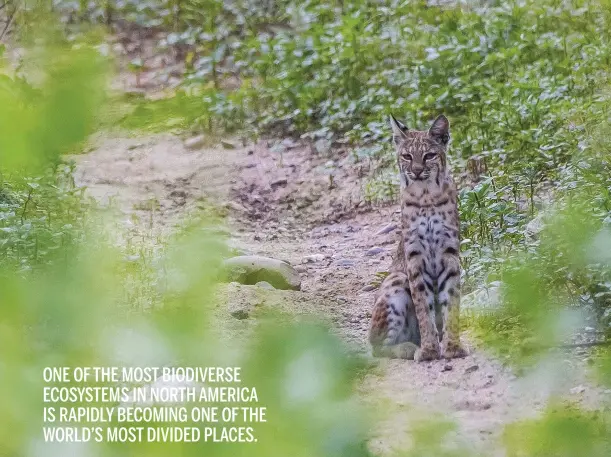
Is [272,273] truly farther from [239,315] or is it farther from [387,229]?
[239,315]

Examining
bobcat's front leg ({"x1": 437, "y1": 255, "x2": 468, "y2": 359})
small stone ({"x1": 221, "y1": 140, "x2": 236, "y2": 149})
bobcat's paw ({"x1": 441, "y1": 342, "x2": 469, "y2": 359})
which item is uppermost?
small stone ({"x1": 221, "y1": 140, "x2": 236, "y2": 149})

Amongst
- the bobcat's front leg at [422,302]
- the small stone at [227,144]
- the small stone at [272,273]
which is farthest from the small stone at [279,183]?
the bobcat's front leg at [422,302]

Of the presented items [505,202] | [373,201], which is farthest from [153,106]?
[373,201]

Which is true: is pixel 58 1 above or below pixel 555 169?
above

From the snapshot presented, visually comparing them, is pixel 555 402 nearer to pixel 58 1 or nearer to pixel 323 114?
pixel 323 114

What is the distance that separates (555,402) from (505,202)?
4.36 meters

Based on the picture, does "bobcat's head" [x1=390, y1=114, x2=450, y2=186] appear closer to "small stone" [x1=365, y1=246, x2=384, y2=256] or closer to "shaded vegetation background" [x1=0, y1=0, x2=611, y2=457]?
"shaded vegetation background" [x1=0, y1=0, x2=611, y2=457]

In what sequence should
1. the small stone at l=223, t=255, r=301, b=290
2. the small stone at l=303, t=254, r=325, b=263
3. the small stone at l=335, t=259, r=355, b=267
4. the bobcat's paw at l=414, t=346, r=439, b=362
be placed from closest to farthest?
the bobcat's paw at l=414, t=346, r=439, b=362, the small stone at l=223, t=255, r=301, b=290, the small stone at l=335, t=259, r=355, b=267, the small stone at l=303, t=254, r=325, b=263

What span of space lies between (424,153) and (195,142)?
3357 mm

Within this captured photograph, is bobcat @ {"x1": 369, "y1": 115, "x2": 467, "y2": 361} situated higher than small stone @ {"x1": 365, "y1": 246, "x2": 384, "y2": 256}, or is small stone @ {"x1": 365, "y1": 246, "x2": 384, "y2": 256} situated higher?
small stone @ {"x1": 365, "y1": 246, "x2": 384, "y2": 256}

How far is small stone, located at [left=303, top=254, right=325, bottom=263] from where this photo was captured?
18.3 feet

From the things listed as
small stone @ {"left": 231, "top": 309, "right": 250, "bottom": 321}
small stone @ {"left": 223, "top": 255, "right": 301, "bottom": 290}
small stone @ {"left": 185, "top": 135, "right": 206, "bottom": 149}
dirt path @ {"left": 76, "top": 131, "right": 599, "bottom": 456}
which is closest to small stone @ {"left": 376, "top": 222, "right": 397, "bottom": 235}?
dirt path @ {"left": 76, "top": 131, "right": 599, "bottom": 456}

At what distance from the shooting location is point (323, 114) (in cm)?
766

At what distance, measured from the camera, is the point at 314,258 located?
564cm
